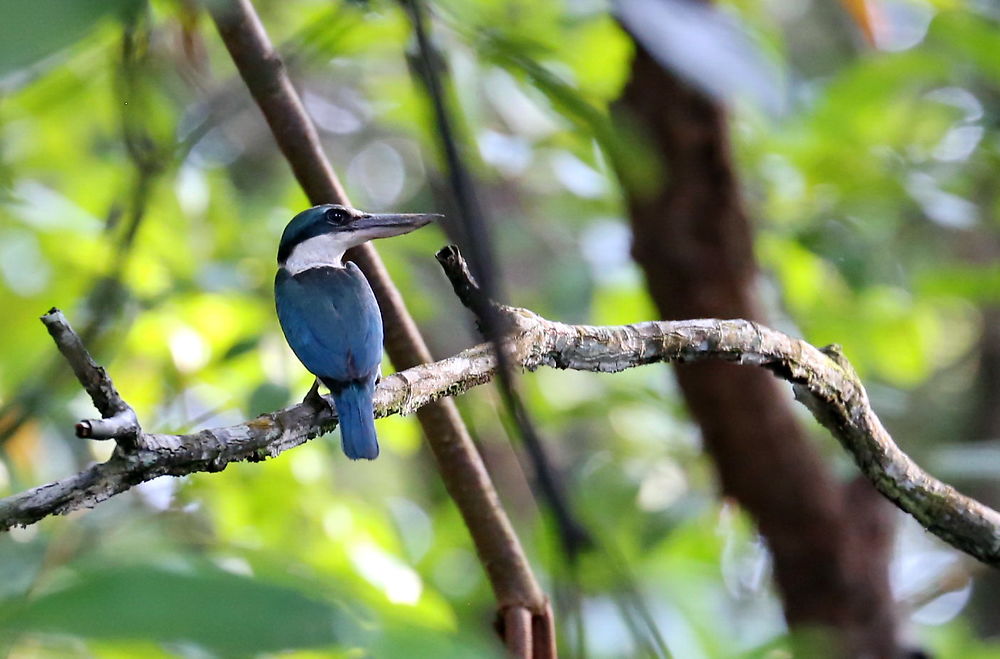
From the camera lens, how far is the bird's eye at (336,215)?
278 centimetres

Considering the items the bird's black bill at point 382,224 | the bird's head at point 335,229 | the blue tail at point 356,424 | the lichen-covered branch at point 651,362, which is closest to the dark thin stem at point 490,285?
the lichen-covered branch at point 651,362

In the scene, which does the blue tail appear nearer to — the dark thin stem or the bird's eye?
the bird's eye

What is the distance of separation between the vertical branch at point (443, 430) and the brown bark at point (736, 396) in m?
1.93

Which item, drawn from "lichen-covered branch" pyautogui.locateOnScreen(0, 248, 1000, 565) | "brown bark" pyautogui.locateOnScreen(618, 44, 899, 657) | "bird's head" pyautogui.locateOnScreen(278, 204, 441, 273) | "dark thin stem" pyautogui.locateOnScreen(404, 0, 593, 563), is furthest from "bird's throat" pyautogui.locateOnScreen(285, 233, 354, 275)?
"dark thin stem" pyautogui.locateOnScreen(404, 0, 593, 563)

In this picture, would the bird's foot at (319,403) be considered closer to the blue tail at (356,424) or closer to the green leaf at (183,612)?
the blue tail at (356,424)

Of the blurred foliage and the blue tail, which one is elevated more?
the blurred foliage

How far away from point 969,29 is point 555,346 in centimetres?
144

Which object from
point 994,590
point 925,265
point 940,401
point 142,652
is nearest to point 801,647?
point 142,652

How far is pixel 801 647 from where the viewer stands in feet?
3.90

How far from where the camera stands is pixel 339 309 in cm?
263

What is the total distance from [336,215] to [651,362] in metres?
1.13

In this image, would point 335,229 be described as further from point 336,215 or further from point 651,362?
point 651,362

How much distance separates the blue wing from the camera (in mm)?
2305

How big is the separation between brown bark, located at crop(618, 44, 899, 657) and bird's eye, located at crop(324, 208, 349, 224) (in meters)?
1.65
